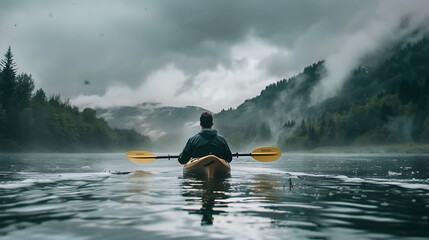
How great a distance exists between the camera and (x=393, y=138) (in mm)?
169250

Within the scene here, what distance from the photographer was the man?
49.0ft

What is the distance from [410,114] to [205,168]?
189245mm

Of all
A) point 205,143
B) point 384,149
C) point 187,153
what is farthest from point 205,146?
point 384,149

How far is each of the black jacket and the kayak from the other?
1.17 ft

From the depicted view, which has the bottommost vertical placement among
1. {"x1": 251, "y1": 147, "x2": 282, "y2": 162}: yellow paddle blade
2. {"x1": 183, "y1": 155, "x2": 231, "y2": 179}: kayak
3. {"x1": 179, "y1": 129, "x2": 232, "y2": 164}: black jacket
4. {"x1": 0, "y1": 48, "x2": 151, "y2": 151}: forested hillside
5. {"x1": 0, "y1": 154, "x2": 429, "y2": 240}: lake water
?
{"x1": 0, "y1": 154, "x2": 429, "y2": 240}: lake water

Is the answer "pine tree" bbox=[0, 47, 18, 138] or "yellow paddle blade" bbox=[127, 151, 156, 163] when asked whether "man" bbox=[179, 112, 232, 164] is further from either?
"pine tree" bbox=[0, 47, 18, 138]

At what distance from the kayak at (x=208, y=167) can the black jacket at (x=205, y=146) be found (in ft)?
1.17

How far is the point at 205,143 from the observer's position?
1498cm

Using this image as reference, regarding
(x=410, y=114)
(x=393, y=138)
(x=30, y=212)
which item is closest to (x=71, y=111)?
(x=393, y=138)

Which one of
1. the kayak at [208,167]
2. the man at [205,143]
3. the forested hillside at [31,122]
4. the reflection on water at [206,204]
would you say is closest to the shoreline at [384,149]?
the forested hillside at [31,122]

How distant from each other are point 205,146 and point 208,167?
1000mm

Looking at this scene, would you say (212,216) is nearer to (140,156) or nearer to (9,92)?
(140,156)

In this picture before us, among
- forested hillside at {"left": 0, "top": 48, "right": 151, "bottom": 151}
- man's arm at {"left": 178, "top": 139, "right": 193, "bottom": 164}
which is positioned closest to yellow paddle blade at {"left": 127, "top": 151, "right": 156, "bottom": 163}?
man's arm at {"left": 178, "top": 139, "right": 193, "bottom": 164}

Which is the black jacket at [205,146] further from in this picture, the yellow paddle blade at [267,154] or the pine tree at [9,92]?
the pine tree at [9,92]
